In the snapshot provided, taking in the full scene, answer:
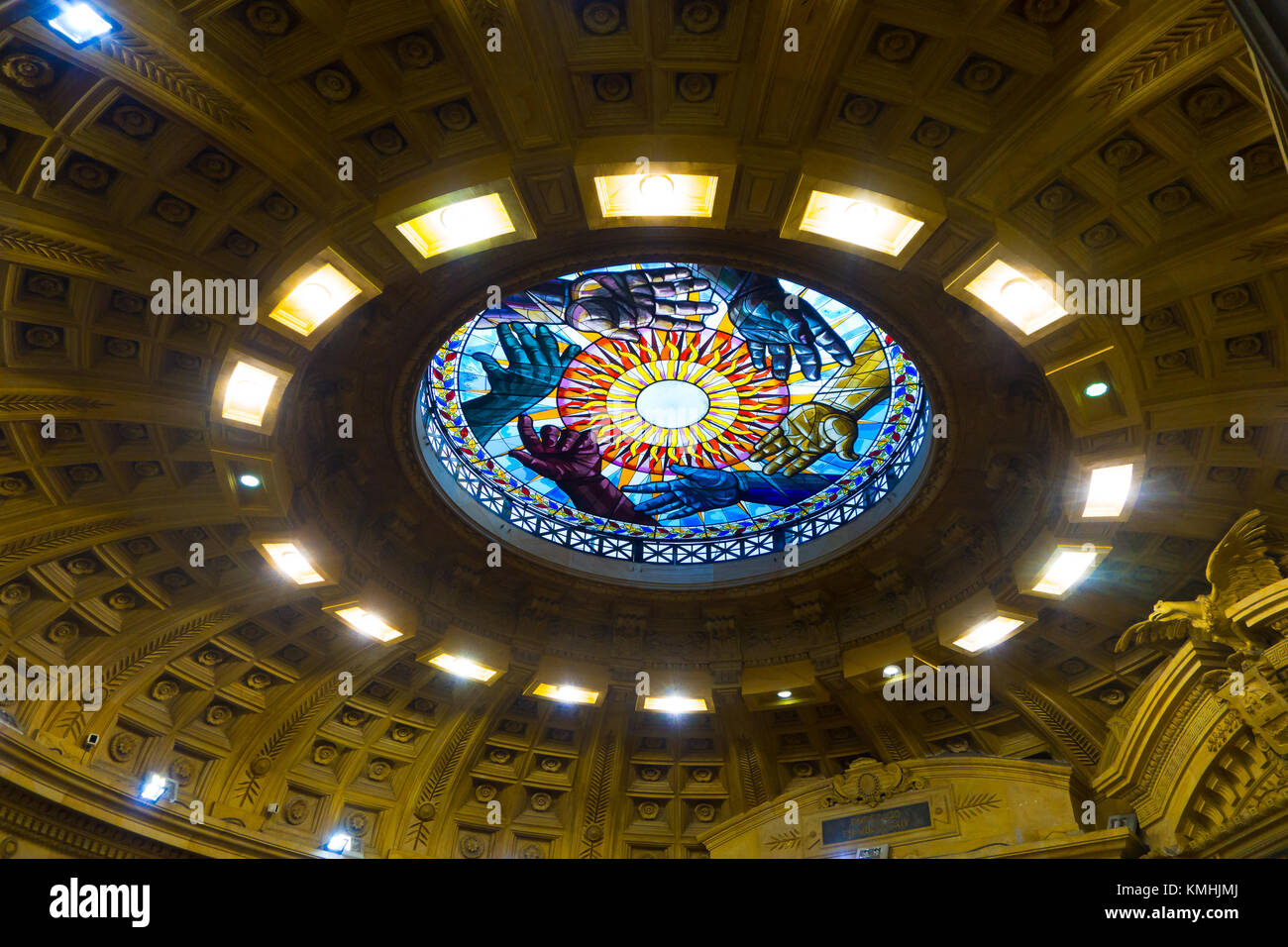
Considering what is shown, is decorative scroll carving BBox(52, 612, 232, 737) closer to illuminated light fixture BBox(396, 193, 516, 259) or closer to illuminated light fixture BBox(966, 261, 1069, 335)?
illuminated light fixture BBox(396, 193, 516, 259)

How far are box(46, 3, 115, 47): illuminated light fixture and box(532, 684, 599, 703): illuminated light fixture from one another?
668 inches

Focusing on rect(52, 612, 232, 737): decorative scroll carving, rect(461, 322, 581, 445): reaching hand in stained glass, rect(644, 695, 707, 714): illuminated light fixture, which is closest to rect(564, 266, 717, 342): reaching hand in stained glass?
rect(461, 322, 581, 445): reaching hand in stained glass

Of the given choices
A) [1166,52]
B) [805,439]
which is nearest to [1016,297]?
[1166,52]

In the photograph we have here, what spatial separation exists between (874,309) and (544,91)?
26.2 feet

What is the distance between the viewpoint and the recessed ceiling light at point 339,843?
21.9 metres

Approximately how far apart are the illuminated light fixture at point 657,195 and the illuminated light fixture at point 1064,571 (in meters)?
10.3

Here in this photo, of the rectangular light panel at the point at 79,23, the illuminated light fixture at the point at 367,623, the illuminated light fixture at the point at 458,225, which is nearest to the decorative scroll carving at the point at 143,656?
the illuminated light fixture at the point at 367,623

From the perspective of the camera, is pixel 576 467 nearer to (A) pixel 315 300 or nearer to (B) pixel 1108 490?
(A) pixel 315 300

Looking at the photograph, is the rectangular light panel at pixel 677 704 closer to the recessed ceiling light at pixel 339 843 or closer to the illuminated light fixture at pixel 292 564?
the recessed ceiling light at pixel 339 843

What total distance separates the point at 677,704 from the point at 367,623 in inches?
326

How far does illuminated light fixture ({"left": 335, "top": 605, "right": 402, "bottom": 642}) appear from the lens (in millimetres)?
19562

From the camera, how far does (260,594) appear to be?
19.4 meters

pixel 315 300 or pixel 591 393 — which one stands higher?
pixel 591 393

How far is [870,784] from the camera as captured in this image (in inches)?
806
